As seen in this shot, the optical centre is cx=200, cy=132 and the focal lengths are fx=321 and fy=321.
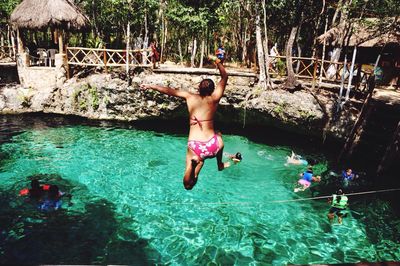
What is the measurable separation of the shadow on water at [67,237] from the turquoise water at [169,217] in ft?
0.09

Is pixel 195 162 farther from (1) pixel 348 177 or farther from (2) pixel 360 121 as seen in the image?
(2) pixel 360 121

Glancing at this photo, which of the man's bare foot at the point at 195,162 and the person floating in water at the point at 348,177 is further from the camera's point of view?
the person floating in water at the point at 348,177

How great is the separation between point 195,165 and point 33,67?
17750mm

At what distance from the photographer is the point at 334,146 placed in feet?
51.7

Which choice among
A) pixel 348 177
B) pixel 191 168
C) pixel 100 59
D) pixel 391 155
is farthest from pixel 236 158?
pixel 100 59

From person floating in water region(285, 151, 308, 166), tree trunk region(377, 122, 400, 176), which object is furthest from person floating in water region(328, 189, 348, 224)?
person floating in water region(285, 151, 308, 166)

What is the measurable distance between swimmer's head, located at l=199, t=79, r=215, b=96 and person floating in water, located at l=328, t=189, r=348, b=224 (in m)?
6.68

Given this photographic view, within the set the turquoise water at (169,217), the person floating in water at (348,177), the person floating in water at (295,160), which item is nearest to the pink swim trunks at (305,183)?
the turquoise water at (169,217)

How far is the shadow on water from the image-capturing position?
27.5 feet

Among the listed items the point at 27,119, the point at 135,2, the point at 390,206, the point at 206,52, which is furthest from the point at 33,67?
the point at 390,206

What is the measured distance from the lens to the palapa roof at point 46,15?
18.8 meters

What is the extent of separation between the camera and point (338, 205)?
33.2ft

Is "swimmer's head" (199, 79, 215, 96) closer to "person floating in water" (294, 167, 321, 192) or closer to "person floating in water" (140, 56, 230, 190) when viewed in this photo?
"person floating in water" (140, 56, 230, 190)

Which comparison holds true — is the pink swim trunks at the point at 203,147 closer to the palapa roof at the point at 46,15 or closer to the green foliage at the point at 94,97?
the green foliage at the point at 94,97
